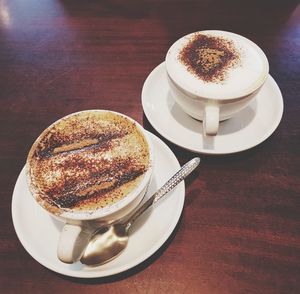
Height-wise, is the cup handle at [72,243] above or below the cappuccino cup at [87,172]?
below

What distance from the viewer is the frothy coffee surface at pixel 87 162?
30.1 inches

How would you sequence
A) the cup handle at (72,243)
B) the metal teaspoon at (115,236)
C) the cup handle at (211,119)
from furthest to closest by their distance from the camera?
the cup handle at (211,119) → the metal teaspoon at (115,236) → the cup handle at (72,243)

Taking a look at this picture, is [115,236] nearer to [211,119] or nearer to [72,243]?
[72,243]

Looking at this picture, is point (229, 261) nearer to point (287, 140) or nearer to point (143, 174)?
point (143, 174)

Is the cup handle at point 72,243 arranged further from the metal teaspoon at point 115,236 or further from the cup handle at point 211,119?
the cup handle at point 211,119

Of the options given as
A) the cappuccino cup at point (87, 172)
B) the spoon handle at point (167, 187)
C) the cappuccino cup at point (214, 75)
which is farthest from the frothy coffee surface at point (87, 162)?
the cappuccino cup at point (214, 75)

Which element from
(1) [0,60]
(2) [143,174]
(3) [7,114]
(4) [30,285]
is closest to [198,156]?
(2) [143,174]

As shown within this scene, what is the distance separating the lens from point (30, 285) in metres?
0.80

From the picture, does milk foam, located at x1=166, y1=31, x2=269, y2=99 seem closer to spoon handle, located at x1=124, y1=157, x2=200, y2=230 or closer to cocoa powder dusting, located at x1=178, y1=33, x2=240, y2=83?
cocoa powder dusting, located at x1=178, y1=33, x2=240, y2=83

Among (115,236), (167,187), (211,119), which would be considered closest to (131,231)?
(115,236)

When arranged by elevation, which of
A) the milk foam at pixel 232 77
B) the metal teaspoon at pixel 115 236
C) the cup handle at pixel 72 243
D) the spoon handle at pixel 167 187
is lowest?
the metal teaspoon at pixel 115 236

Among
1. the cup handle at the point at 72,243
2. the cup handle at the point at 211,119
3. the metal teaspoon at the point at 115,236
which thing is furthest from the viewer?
the cup handle at the point at 211,119

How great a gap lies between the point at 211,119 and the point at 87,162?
38 cm

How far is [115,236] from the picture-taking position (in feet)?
2.74
